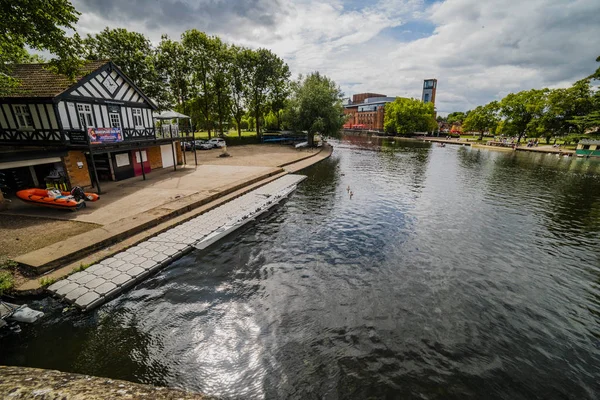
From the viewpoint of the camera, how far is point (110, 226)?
9711mm

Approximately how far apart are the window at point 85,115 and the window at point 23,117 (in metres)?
2.26

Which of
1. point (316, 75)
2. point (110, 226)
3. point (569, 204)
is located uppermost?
point (316, 75)

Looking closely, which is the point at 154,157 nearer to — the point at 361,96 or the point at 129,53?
the point at 129,53

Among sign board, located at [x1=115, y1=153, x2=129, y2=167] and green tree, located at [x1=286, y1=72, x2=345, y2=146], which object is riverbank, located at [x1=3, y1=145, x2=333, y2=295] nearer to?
sign board, located at [x1=115, y1=153, x2=129, y2=167]

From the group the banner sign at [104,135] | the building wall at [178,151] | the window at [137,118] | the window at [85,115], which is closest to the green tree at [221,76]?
the building wall at [178,151]

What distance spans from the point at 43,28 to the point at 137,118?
417 inches

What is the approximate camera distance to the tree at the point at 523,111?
2045 inches

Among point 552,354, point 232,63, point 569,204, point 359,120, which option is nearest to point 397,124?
point 359,120

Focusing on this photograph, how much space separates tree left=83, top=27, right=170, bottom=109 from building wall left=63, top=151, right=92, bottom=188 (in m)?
21.3

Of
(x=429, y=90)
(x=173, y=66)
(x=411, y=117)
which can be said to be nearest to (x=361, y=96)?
(x=429, y=90)

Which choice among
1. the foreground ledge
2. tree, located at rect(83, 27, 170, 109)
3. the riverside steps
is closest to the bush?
tree, located at rect(83, 27, 170, 109)

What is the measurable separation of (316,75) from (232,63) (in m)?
14.8

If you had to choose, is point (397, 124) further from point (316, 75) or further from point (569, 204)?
point (569, 204)

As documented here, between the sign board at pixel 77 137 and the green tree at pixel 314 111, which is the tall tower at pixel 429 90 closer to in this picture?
the green tree at pixel 314 111
